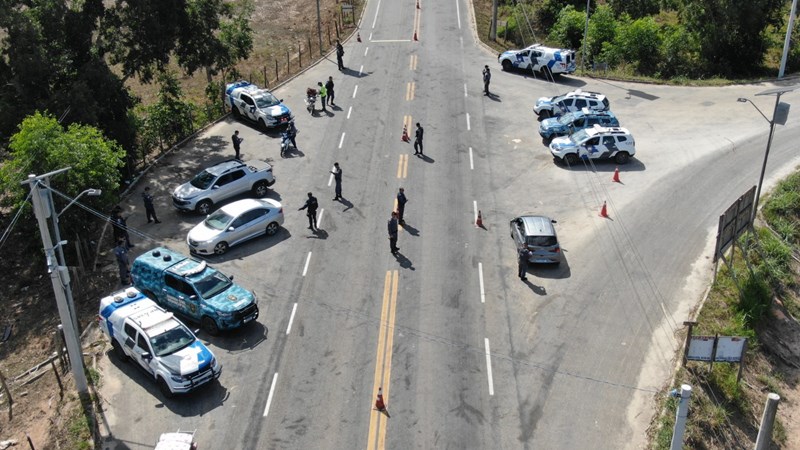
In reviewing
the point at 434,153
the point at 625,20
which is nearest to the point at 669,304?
the point at 434,153

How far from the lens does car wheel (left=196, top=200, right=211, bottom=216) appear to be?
104ft

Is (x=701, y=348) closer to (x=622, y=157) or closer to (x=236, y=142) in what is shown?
(x=622, y=157)

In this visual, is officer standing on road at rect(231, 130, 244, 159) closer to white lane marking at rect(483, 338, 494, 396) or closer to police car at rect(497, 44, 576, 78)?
white lane marking at rect(483, 338, 494, 396)

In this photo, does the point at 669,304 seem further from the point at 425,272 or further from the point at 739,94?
the point at 739,94

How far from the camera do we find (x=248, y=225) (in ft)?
95.0

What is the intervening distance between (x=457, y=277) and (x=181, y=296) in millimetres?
9711

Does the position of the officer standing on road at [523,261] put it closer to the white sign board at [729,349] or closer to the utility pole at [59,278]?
the white sign board at [729,349]

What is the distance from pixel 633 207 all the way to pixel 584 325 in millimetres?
9204

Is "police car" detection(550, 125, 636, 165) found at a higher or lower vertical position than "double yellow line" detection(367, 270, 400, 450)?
higher

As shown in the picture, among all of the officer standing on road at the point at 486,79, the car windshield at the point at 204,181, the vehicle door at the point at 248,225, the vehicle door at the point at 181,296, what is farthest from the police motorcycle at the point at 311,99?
the vehicle door at the point at 181,296

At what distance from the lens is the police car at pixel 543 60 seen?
151 feet

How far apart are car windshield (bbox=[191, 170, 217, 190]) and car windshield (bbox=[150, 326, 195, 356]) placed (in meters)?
11.0

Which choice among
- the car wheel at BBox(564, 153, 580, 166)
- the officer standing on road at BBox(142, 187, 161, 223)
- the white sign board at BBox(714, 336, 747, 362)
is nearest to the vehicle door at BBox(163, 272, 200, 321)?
the officer standing on road at BBox(142, 187, 161, 223)

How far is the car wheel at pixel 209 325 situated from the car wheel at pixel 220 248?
16.3 feet
